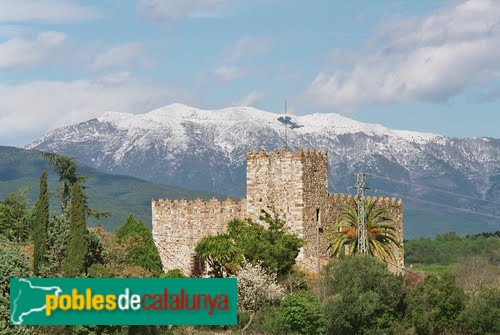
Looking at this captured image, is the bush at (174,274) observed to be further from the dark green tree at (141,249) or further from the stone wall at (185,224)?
the stone wall at (185,224)

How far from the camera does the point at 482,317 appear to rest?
5466 cm

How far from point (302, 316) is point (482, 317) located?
1051 centimetres

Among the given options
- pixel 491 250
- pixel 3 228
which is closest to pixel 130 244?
pixel 3 228

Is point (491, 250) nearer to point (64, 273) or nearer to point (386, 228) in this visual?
point (386, 228)

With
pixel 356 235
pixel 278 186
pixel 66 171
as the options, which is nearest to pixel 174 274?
pixel 278 186

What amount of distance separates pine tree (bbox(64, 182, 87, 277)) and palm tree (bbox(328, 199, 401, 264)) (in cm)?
1591

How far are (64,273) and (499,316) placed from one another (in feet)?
84.0

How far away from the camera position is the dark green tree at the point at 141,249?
67188 mm

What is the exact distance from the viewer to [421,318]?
54.3 metres

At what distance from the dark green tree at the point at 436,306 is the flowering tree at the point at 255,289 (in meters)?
8.19

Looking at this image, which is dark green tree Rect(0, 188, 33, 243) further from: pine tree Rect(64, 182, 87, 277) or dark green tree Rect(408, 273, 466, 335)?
dark green tree Rect(408, 273, 466, 335)

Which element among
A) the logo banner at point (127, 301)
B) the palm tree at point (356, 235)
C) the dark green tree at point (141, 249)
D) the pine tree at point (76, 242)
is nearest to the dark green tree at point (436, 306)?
the palm tree at point (356, 235)

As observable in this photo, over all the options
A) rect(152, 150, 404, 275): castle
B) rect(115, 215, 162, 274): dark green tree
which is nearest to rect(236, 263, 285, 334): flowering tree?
rect(152, 150, 404, 275): castle

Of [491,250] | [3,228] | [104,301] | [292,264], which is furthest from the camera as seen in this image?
[491,250]
